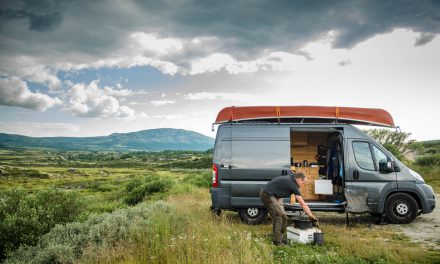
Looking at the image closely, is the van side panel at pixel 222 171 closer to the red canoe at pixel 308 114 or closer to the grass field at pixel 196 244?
the grass field at pixel 196 244

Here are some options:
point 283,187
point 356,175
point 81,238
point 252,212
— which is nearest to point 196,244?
point 283,187

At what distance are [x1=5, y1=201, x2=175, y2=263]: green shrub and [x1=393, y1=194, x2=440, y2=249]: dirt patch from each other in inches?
242

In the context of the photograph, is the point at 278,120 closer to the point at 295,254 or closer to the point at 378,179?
the point at 378,179

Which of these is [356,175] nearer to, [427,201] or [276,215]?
[427,201]

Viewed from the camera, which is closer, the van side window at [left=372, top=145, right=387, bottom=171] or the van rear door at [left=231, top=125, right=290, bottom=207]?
the van rear door at [left=231, top=125, right=290, bottom=207]

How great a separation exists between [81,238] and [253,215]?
15.1 ft

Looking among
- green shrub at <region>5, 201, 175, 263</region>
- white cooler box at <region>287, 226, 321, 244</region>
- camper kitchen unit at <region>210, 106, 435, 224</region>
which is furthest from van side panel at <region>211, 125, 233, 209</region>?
white cooler box at <region>287, 226, 321, 244</region>

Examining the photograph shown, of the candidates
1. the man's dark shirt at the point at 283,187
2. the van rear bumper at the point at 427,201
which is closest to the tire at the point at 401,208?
the van rear bumper at the point at 427,201

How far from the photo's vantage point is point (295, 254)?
7.36 metres

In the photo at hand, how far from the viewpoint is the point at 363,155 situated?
10.5m

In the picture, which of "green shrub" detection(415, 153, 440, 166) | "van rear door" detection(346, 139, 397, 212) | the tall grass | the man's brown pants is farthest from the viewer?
"green shrub" detection(415, 153, 440, 166)

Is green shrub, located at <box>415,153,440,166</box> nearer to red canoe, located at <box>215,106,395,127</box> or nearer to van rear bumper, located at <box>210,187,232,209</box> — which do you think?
red canoe, located at <box>215,106,395,127</box>

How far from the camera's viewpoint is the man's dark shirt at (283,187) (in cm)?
820

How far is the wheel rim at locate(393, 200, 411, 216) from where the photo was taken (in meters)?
10.5
